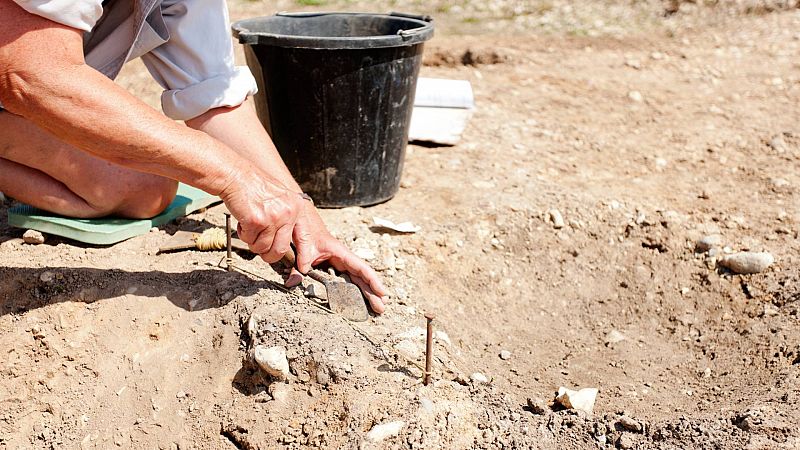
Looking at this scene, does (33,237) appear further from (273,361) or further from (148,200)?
(273,361)

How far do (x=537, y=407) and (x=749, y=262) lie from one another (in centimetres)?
117

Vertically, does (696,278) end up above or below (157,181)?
below

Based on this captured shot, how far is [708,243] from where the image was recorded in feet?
9.74

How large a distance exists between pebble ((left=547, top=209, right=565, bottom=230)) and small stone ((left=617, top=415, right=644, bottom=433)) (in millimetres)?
1150

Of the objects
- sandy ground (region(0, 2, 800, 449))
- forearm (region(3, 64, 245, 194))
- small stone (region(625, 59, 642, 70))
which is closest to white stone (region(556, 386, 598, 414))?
sandy ground (region(0, 2, 800, 449))

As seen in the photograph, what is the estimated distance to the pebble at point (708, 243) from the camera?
9.73 ft

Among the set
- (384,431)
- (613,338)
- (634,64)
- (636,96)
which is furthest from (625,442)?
(634,64)

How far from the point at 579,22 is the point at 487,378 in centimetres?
436

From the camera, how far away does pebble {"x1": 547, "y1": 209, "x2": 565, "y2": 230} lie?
3.09 m

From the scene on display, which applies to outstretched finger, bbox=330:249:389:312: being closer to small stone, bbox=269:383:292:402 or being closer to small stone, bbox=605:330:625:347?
small stone, bbox=269:383:292:402

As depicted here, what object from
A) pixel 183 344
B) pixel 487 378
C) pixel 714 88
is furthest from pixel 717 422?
pixel 714 88

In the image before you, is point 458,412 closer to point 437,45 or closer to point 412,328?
point 412,328

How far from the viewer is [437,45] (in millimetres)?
5211

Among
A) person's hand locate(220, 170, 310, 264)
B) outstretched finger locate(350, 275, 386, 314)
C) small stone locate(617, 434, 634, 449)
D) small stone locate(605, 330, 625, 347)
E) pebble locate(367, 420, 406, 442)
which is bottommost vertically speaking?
small stone locate(605, 330, 625, 347)
